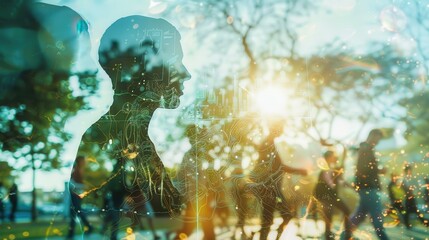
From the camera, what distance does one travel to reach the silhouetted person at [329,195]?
255cm

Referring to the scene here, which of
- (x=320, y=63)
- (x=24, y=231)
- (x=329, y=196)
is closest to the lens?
(x=329, y=196)

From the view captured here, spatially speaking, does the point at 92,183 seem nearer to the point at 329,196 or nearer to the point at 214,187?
the point at 214,187

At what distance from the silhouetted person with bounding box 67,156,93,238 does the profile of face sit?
64 cm

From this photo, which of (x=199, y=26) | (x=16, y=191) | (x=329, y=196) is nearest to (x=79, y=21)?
(x=199, y=26)

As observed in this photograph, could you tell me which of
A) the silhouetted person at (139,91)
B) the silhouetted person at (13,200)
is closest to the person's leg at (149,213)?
the silhouetted person at (139,91)

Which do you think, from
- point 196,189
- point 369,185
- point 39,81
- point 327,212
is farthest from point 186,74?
point 369,185

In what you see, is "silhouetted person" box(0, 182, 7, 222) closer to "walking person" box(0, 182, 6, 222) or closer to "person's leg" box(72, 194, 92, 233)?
"walking person" box(0, 182, 6, 222)

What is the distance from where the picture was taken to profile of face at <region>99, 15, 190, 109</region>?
9.18ft

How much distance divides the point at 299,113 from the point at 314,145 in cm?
27

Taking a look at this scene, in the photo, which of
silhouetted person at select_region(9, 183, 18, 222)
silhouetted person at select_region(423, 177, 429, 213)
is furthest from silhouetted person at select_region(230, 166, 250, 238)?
silhouetted person at select_region(9, 183, 18, 222)

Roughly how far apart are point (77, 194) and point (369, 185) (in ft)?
7.47

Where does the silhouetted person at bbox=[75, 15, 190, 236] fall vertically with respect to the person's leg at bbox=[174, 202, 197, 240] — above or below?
above

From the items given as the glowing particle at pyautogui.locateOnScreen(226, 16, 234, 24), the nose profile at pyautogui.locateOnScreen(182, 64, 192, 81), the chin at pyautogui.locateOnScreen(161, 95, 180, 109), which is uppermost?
the glowing particle at pyautogui.locateOnScreen(226, 16, 234, 24)

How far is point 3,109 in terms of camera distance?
3189 millimetres
